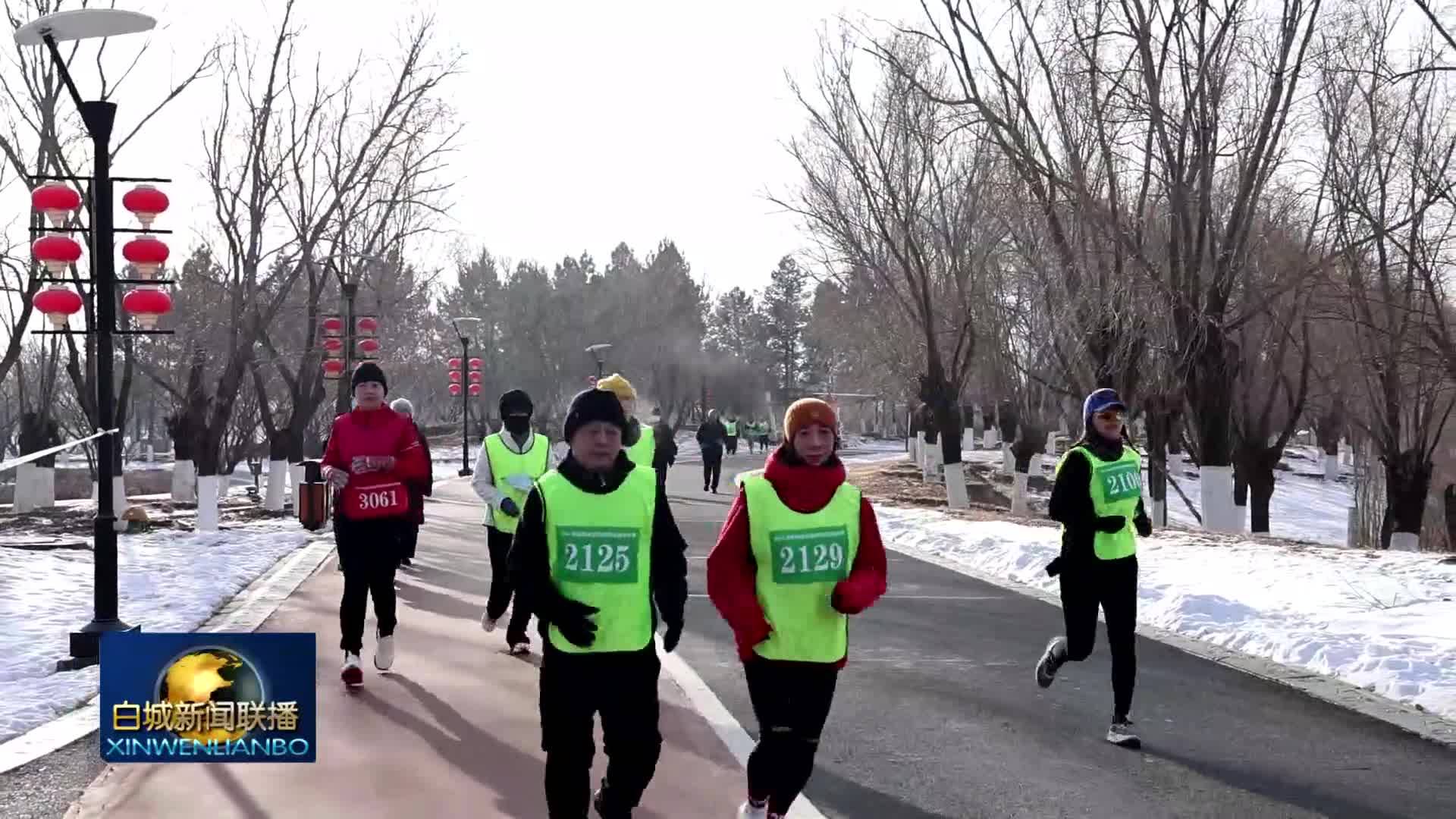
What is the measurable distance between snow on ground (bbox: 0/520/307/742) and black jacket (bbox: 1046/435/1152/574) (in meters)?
5.13

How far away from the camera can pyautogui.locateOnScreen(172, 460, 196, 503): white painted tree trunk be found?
3006cm

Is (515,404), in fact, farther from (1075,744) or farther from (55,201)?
(55,201)

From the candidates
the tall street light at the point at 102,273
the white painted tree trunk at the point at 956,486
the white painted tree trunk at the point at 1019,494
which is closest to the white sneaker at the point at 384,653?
the tall street light at the point at 102,273

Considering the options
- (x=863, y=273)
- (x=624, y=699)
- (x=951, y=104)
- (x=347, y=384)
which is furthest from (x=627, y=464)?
(x=863, y=273)

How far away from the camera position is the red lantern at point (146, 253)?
40.1ft

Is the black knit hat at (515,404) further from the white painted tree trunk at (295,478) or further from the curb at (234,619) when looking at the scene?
the white painted tree trunk at (295,478)

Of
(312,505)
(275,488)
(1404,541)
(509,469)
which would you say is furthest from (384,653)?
(1404,541)

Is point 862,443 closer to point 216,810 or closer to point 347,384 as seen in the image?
point 347,384

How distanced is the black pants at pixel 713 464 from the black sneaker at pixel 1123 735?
21.3 meters

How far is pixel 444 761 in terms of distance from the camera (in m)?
5.82

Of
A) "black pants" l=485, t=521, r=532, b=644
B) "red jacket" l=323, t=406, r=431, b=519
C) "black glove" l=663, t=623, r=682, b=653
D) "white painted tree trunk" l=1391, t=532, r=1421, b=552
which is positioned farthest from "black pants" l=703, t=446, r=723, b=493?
"black glove" l=663, t=623, r=682, b=653

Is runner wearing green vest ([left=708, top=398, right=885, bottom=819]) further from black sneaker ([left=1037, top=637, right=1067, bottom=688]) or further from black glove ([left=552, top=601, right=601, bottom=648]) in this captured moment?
black sneaker ([left=1037, top=637, right=1067, bottom=688])

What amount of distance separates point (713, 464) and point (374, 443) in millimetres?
21111

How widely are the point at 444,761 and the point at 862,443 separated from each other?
76197 millimetres
